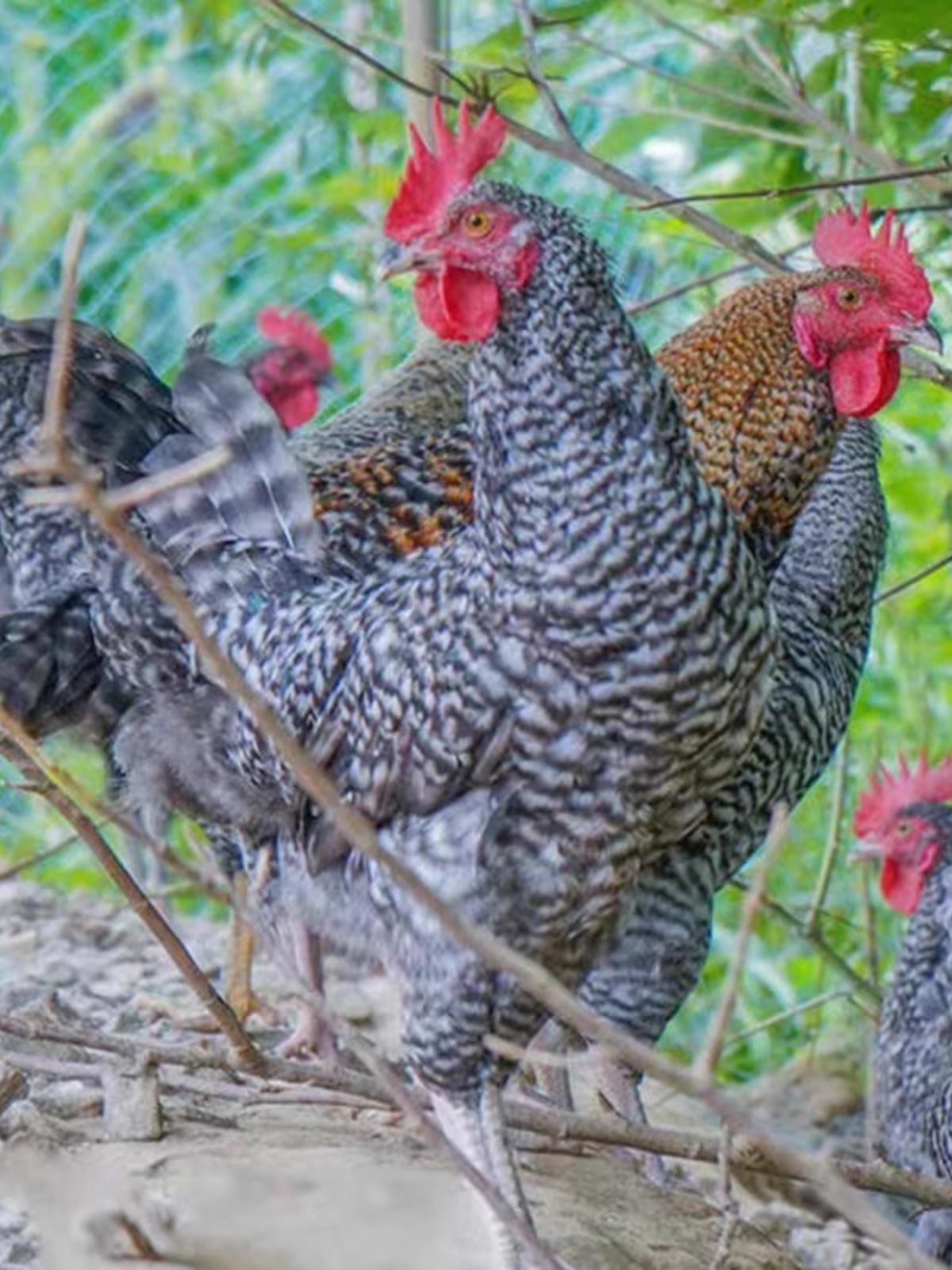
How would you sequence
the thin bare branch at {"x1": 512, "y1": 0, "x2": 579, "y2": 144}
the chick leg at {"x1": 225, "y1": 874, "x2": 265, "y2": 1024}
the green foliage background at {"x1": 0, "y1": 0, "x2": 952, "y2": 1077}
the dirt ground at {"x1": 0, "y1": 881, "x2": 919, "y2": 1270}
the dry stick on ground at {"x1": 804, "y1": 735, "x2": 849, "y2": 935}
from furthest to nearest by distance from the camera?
the green foliage background at {"x1": 0, "y1": 0, "x2": 952, "y2": 1077} < the dry stick on ground at {"x1": 804, "y1": 735, "x2": 849, "y2": 935} < the chick leg at {"x1": 225, "y1": 874, "x2": 265, "y2": 1024} < the thin bare branch at {"x1": 512, "y1": 0, "x2": 579, "y2": 144} < the dirt ground at {"x1": 0, "y1": 881, "x2": 919, "y2": 1270}

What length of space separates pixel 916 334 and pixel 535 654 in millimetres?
1006

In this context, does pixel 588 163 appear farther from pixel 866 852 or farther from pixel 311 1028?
pixel 866 852

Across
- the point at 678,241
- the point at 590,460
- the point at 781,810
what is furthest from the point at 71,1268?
the point at 678,241

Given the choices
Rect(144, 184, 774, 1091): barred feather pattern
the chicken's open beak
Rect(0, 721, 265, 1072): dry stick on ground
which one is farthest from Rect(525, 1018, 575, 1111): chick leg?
the chicken's open beak

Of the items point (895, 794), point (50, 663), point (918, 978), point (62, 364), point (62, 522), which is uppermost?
point (62, 364)

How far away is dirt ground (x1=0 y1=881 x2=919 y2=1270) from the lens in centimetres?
199

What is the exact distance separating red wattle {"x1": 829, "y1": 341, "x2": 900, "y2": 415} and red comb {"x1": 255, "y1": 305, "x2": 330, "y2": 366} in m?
1.83

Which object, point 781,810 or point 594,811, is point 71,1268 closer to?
point 781,810

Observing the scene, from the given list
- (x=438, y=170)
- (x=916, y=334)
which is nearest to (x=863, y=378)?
(x=916, y=334)

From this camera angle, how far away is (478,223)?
10.00ft

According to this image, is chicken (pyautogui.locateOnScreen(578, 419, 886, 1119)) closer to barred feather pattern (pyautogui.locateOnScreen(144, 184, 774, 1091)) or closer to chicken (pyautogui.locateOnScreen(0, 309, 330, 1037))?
barred feather pattern (pyautogui.locateOnScreen(144, 184, 774, 1091))

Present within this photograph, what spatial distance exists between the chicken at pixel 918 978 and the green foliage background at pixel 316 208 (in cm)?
37

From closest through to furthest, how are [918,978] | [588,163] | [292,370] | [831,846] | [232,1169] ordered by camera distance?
[232,1169], [588,163], [918,978], [831,846], [292,370]

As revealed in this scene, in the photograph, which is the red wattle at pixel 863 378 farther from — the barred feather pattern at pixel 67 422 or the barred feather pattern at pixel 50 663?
the barred feather pattern at pixel 50 663
